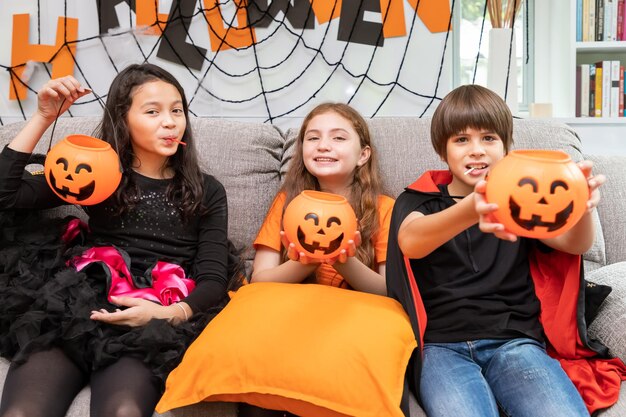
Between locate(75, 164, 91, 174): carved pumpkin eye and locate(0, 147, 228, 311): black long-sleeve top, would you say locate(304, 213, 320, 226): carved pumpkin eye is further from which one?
locate(75, 164, 91, 174): carved pumpkin eye

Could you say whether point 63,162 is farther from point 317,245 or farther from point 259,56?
point 259,56

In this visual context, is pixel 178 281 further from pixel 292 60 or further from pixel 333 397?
pixel 292 60

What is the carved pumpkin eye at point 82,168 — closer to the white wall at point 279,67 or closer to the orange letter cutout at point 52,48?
the white wall at point 279,67

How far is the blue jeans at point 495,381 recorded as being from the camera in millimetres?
1125

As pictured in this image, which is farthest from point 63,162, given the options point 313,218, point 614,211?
point 614,211

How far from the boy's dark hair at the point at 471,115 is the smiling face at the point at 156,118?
0.66 metres

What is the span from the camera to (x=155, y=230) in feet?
5.08

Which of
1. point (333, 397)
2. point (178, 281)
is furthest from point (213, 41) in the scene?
point (333, 397)

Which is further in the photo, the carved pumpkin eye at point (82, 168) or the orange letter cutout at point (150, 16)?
the orange letter cutout at point (150, 16)

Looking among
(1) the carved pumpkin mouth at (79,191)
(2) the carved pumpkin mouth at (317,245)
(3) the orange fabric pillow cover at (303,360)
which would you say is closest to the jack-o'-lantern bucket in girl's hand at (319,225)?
(2) the carved pumpkin mouth at (317,245)

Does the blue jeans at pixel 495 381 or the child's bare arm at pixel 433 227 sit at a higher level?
the child's bare arm at pixel 433 227

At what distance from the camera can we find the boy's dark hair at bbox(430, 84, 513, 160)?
52.9 inches

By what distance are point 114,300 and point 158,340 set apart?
0.55ft

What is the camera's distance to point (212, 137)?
190cm
